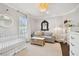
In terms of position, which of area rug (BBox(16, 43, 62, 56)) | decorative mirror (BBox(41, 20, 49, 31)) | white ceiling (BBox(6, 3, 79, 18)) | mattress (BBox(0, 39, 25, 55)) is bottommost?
area rug (BBox(16, 43, 62, 56))

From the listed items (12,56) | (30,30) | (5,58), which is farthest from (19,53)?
(30,30)

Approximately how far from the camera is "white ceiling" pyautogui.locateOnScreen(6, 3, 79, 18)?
1610 millimetres

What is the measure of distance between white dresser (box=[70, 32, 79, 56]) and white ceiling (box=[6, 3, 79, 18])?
474 mm

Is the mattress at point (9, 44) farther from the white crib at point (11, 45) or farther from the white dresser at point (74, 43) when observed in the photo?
the white dresser at point (74, 43)

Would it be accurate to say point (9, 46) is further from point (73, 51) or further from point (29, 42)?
point (73, 51)

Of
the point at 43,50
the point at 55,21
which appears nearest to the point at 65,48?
the point at 43,50

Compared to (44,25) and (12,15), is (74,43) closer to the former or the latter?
(44,25)

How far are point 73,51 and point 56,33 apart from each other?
472mm

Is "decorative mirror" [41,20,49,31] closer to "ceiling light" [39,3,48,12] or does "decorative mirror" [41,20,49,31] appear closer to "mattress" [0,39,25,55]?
"ceiling light" [39,3,48,12]

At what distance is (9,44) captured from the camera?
1.62 m

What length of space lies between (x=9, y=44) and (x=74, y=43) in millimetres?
1291

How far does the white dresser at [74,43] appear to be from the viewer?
1606 millimetres

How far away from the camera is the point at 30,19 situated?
1.73 metres

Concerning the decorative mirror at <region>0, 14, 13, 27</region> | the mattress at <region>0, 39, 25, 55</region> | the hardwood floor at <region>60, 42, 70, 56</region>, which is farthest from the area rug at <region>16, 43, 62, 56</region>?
the decorative mirror at <region>0, 14, 13, 27</region>
